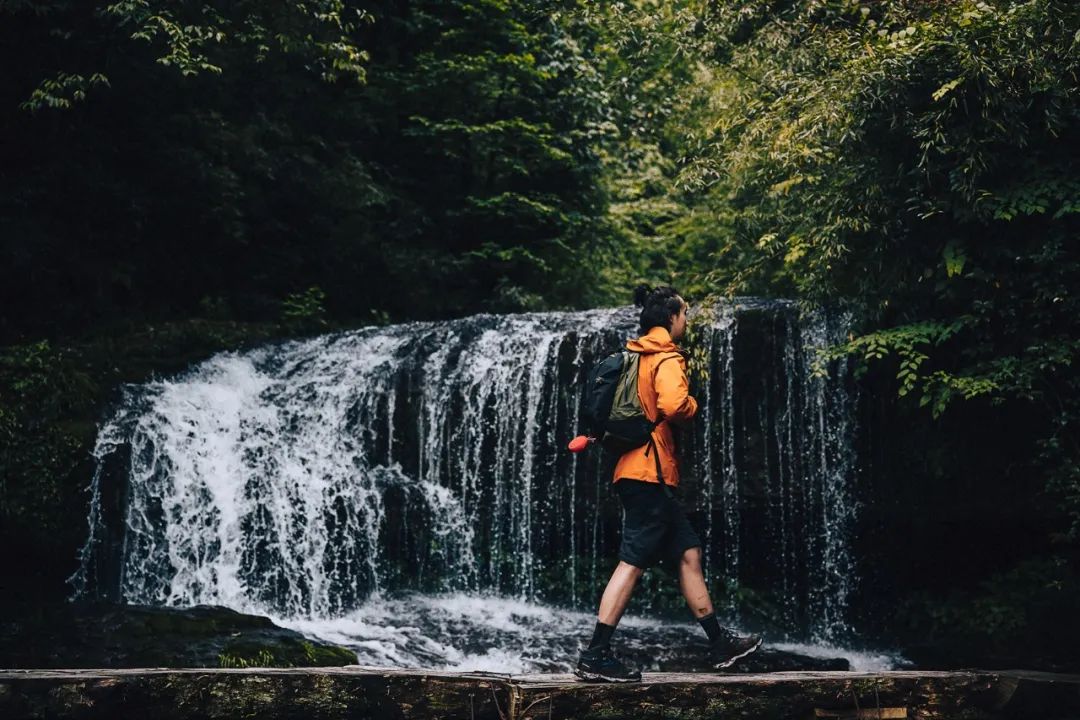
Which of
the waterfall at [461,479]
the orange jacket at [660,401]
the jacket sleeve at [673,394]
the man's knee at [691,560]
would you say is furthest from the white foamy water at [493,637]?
the jacket sleeve at [673,394]

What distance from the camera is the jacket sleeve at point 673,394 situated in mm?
5570

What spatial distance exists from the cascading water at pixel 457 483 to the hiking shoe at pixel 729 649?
202 inches

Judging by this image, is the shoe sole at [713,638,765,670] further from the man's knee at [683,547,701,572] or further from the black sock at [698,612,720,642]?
the man's knee at [683,547,701,572]

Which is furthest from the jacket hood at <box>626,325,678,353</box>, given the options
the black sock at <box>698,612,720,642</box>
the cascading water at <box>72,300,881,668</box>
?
the cascading water at <box>72,300,881,668</box>

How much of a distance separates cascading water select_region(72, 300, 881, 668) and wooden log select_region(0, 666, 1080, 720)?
17.8 ft

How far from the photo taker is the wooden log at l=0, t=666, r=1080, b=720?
481 centimetres

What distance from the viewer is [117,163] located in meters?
14.3

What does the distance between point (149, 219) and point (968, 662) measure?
12291 mm

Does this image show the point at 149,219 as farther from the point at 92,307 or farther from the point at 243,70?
the point at 243,70

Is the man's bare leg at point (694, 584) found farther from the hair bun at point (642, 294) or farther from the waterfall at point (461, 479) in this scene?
the waterfall at point (461, 479)

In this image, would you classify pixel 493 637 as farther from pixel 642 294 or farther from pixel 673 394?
pixel 673 394

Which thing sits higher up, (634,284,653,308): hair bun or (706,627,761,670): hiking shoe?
(634,284,653,308): hair bun

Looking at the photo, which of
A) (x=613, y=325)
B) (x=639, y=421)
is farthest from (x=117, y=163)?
(x=639, y=421)

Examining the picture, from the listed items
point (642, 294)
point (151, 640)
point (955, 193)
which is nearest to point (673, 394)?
point (642, 294)
